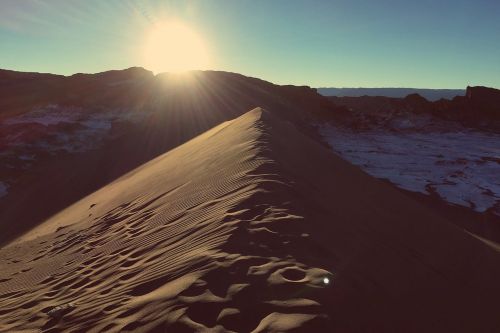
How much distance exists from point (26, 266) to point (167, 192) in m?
2.55

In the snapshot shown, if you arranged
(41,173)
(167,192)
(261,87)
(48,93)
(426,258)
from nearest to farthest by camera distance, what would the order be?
(426,258) < (167,192) < (41,173) < (48,93) < (261,87)

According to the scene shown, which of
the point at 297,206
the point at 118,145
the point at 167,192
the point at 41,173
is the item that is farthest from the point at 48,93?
the point at 297,206

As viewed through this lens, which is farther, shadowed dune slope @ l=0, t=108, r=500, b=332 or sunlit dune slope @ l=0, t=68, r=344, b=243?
sunlit dune slope @ l=0, t=68, r=344, b=243

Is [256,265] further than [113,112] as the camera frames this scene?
No

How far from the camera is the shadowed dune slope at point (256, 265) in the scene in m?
3.19

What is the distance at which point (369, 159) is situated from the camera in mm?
21688

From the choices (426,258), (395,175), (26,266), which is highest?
(426,258)

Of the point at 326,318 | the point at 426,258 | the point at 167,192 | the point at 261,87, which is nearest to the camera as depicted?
the point at 326,318

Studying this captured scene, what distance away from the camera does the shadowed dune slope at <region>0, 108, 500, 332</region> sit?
319cm

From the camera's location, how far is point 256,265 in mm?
3648

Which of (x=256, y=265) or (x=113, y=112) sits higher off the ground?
(x=256, y=265)

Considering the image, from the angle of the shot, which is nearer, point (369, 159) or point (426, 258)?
point (426, 258)

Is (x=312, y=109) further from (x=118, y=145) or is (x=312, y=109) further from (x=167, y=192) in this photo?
(x=167, y=192)

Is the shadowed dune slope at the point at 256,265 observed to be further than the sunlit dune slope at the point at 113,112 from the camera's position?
No
